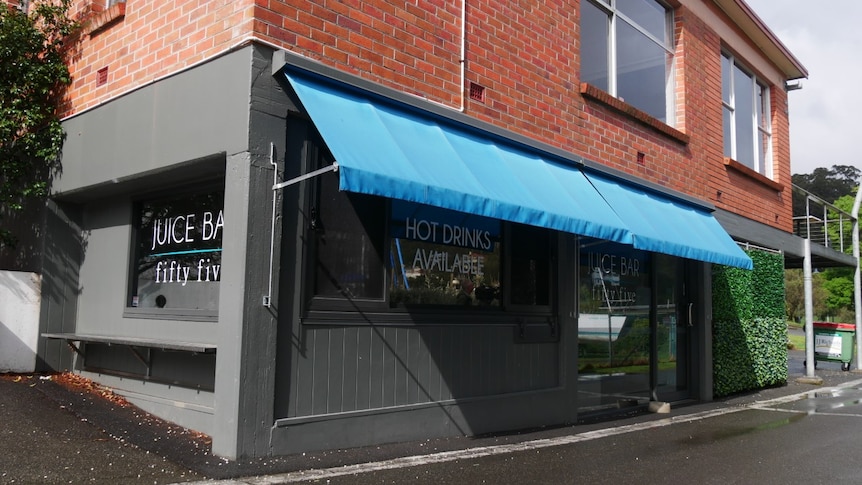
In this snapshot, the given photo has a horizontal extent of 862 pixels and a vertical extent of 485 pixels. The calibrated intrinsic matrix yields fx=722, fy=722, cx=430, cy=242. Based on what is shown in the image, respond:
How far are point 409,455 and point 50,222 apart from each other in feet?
15.1

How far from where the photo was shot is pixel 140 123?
651cm

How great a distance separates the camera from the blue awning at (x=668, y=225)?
8312 mm

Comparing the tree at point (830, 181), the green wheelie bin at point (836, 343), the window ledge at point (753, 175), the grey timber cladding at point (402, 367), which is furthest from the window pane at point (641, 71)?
the tree at point (830, 181)

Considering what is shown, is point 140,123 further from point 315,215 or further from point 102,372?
point 102,372

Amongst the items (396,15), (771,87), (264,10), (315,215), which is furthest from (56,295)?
(771,87)

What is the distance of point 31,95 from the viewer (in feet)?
25.3

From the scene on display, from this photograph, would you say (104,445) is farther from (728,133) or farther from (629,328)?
(728,133)

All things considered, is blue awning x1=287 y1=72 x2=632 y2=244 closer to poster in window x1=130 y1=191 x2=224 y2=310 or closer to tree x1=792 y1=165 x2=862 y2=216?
poster in window x1=130 y1=191 x2=224 y2=310

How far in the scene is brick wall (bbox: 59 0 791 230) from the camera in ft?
19.6

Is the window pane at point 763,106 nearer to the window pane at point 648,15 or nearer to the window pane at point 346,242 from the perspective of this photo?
the window pane at point 648,15

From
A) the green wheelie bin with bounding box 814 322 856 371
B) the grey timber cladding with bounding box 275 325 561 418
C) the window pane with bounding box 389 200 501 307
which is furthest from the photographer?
the green wheelie bin with bounding box 814 322 856 371

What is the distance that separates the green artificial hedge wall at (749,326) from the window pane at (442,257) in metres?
5.67

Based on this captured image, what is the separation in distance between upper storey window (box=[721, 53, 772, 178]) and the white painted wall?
11370mm

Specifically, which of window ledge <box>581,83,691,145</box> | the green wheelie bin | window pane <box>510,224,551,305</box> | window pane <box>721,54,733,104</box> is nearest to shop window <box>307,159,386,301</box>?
window pane <box>510,224,551,305</box>
